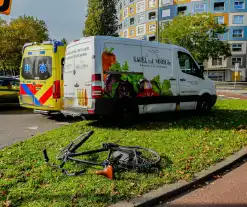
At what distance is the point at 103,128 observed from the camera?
7227 mm

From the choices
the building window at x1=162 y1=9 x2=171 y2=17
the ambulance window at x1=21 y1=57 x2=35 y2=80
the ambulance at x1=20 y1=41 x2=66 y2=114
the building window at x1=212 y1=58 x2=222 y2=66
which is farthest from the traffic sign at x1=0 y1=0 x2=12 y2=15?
the building window at x1=162 y1=9 x2=171 y2=17

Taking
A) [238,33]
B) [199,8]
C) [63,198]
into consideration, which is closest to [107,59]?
[63,198]

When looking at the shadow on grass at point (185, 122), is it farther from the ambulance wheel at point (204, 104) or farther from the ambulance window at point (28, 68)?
the ambulance window at point (28, 68)

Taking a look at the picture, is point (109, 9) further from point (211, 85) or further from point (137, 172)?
point (137, 172)

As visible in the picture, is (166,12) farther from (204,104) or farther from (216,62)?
(204,104)

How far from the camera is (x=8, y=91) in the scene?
11227 millimetres

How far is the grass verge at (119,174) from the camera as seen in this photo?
3.33 m

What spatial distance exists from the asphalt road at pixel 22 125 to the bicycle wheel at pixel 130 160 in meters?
2.87

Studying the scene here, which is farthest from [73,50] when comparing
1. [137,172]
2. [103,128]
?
[137,172]

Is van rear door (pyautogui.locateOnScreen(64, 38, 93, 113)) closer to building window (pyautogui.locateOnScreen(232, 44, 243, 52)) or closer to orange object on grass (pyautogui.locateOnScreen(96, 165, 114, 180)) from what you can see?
orange object on grass (pyautogui.locateOnScreen(96, 165, 114, 180))

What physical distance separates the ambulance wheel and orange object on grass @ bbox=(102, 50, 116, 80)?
149 inches

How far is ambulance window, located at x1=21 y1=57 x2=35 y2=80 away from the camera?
887 centimetres

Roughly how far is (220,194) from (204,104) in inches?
238

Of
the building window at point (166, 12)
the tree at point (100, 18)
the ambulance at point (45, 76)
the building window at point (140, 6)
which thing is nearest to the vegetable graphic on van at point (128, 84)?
the ambulance at point (45, 76)
